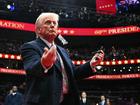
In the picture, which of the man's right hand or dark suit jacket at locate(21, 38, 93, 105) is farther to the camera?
dark suit jacket at locate(21, 38, 93, 105)

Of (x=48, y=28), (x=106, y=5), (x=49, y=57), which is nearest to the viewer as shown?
(x=49, y=57)

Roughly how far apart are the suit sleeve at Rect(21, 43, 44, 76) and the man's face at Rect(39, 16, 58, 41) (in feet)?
0.43

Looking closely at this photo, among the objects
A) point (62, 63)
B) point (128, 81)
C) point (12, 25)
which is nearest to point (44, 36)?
point (62, 63)

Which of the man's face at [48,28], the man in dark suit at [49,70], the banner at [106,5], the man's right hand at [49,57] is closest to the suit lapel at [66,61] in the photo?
the man in dark suit at [49,70]

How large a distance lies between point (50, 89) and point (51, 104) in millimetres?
101

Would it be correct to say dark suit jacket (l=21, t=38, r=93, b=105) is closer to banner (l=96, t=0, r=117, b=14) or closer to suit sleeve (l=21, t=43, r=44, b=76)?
suit sleeve (l=21, t=43, r=44, b=76)

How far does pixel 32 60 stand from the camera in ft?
7.67

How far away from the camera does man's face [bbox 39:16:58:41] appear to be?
98.9 inches

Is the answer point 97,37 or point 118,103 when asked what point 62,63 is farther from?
point 97,37

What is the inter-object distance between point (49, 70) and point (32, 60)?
0.13 m

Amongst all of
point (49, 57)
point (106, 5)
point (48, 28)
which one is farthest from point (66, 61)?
point (106, 5)

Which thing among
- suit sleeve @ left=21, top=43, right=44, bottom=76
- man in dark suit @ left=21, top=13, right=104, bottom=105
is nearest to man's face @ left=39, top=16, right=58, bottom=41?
man in dark suit @ left=21, top=13, right=104, bottom=105

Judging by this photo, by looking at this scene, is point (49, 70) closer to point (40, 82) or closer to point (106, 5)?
point (40, 82)

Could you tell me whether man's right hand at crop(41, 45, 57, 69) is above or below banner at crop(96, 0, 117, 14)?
above
